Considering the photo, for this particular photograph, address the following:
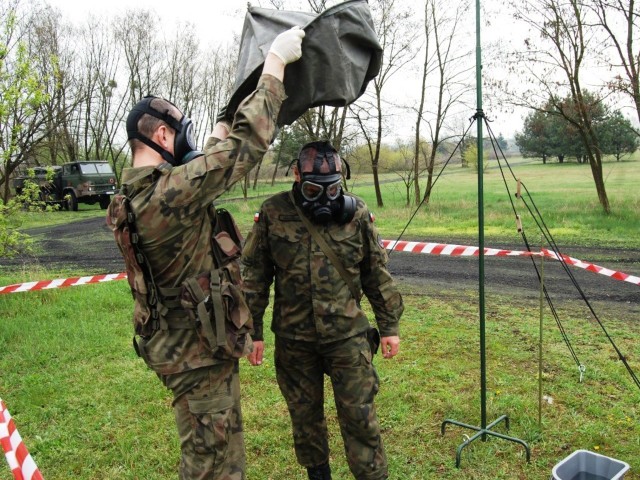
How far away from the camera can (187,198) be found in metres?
2.25

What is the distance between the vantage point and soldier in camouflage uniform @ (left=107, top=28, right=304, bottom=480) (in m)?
2.26

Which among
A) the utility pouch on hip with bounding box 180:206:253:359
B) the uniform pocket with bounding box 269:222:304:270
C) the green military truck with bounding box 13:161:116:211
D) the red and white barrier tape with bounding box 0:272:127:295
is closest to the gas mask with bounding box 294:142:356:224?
the uniform pocket with bounding box 269:222:304:270

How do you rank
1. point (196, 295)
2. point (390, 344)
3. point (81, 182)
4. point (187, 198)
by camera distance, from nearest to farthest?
point (187, 198)
point (196, 295)
point (390, 344)
point (81, 182)

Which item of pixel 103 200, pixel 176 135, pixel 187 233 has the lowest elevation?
pixel 103 200

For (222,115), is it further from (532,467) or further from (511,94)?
(511,94)

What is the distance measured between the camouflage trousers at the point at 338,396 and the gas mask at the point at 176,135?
1.20m

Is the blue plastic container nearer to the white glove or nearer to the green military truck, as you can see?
the white glove

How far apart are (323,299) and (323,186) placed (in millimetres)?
620

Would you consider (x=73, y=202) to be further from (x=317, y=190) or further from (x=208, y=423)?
(x=208, y=423)

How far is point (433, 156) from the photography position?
71.5 feet

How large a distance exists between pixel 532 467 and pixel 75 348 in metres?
4.73

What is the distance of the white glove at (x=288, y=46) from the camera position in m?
2.33

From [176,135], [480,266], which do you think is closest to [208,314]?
[176,135]

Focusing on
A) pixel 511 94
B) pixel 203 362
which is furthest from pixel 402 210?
pixel 203 362
